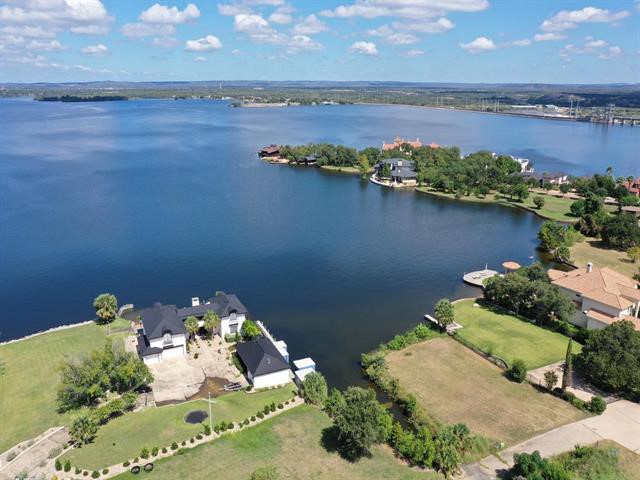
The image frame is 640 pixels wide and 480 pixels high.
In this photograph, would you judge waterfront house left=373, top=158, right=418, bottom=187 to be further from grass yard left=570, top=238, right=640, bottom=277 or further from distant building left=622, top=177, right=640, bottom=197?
grass yard left=570, top=238, right=640, bottom=277

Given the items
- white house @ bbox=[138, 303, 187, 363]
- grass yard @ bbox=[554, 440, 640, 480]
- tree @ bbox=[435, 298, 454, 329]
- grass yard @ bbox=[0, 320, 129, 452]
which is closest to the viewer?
grass yard @ bbox=[554, 440, 640, 480]

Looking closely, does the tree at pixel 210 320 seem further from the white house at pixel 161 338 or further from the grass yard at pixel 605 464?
the grass yard at pixel 605 464

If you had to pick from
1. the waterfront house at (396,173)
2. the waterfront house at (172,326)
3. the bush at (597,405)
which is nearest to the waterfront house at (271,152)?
the waterfront house at (396,173)

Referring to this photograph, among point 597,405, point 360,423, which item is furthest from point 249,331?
point 597,405

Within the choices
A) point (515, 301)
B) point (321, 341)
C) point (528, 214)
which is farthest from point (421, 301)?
point (528, 214)

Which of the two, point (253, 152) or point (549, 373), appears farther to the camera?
point (253, 152)

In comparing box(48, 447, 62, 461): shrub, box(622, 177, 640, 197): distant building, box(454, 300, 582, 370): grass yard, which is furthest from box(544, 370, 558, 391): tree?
box(622, 177, 640, 197): distant building

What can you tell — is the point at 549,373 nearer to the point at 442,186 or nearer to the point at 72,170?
the point at 442,186
